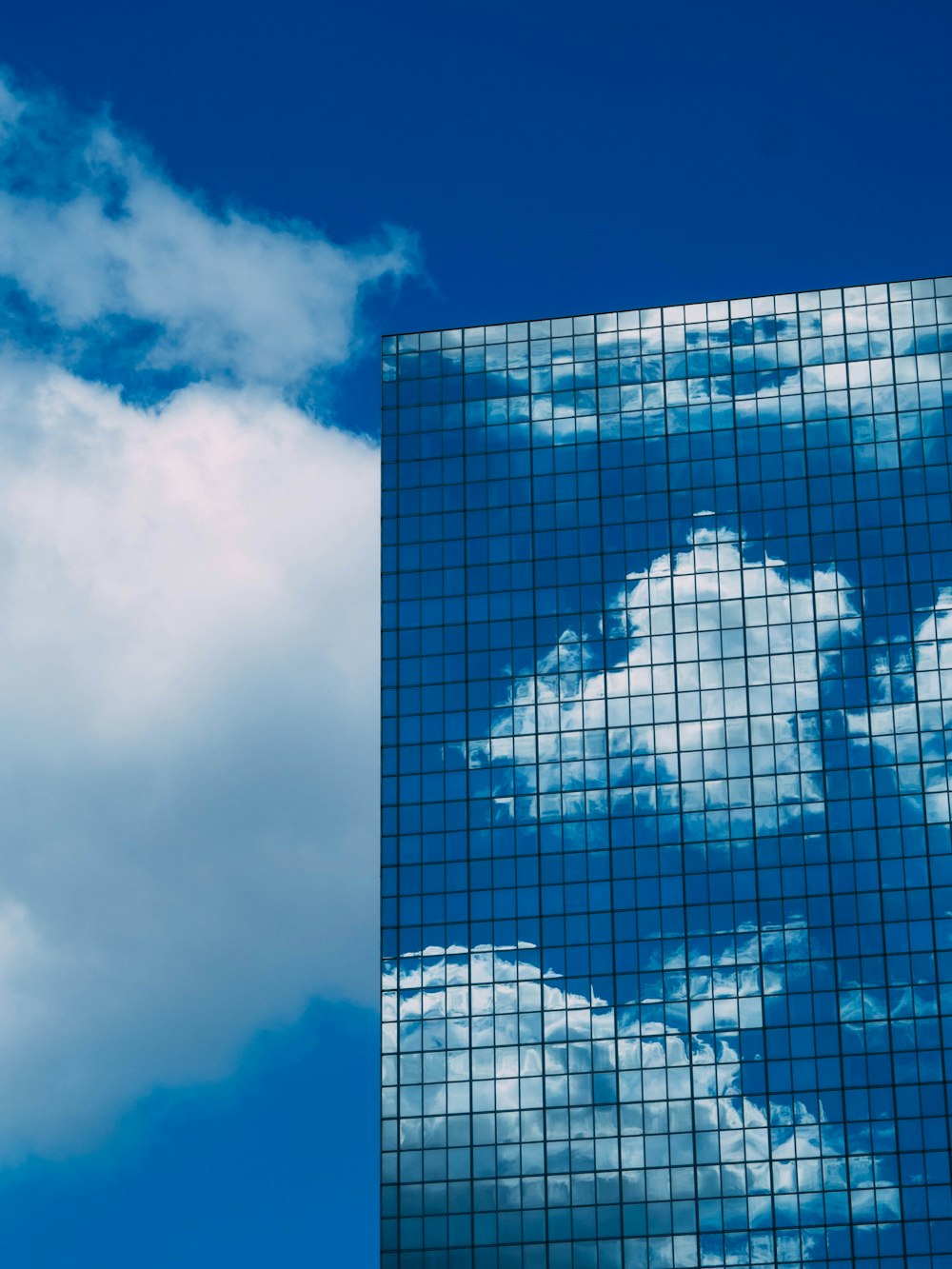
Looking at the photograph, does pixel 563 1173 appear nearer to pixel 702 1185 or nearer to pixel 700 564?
pixel 702 1185

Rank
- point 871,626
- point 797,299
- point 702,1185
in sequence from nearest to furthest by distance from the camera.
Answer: point 702,1185 → point 871,626 → point 797,299

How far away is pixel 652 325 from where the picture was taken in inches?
6427

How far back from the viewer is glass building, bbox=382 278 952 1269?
143m

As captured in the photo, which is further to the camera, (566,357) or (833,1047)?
(566,357)

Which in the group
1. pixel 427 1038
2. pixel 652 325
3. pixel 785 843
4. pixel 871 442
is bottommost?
pixel 427 1038

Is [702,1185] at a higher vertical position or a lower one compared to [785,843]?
lower

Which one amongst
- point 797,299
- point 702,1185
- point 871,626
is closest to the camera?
point 702,1185

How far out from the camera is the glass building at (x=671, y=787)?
142625 millimetres

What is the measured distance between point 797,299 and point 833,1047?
163ft

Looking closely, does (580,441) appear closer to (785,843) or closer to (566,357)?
(566,357)

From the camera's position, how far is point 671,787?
151 meters

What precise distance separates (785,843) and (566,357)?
121ft

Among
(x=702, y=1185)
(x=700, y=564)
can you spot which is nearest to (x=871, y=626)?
(x=700, y=564)

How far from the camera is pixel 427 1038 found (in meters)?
149
